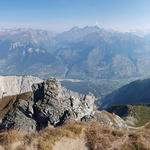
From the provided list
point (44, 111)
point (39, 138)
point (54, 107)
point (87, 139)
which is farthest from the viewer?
point (54, 107)

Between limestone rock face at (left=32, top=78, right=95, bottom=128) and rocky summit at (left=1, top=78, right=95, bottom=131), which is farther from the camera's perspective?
limestone rock face at (left=32, top=78, right=95, bottom=128)

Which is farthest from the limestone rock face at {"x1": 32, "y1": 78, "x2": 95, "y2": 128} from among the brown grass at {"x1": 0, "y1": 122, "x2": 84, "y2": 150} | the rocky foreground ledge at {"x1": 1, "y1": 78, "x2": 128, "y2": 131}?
the brown grass at {"x1": 0, "y1": 122, "x2": 84, "y2": 150}

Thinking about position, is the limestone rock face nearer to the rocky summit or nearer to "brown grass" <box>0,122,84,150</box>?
the rocky summit

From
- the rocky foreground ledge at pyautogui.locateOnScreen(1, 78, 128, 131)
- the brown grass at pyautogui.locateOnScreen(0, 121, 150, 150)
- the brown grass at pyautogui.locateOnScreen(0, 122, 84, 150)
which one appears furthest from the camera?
the rocky foreground ledge at pyautogui.locateOnScreen(1, 78, 128, 131)

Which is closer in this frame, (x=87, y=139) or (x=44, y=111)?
(x=87, y=139)

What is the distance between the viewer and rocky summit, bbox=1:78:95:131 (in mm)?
33562

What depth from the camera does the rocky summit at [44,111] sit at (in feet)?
110

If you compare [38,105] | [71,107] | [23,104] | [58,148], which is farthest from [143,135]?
[23,104]

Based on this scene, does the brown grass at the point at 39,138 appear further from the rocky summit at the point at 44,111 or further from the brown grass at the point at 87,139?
the rocky summit at the point at 44,111

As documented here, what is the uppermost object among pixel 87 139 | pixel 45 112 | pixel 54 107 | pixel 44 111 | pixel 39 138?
pixel 39 138

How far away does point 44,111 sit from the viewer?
114 ft

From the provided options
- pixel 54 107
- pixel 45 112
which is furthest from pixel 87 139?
pixel 54 107

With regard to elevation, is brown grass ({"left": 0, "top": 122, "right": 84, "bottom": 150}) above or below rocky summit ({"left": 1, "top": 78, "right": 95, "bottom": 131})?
above

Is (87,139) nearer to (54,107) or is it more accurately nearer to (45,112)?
(45,112)
